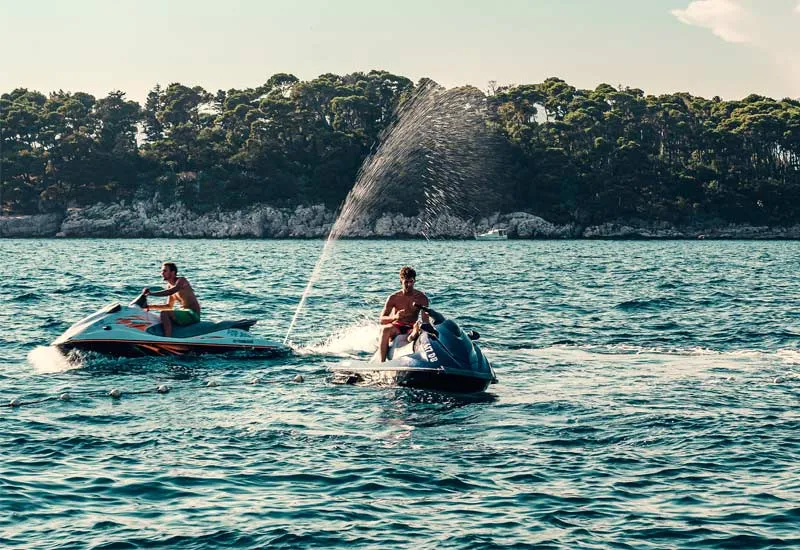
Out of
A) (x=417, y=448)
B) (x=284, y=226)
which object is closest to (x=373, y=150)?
(x=284, y=226)

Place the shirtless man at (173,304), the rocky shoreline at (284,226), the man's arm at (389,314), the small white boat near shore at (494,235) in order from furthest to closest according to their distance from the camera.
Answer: the rocky shoreline at (284,226), the small white boat near shore at (494,235), the shirtless man at (173,304), the man's arm at (389,314)

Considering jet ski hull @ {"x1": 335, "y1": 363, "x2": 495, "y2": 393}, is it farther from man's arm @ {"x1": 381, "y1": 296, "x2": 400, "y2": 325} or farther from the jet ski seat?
the jet ski seat

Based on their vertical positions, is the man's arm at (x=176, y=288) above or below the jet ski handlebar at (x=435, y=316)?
above

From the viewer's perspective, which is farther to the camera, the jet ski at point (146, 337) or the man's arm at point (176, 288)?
the man's arm at point (176, 288)

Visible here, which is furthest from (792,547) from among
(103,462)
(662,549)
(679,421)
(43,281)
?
(43,281)

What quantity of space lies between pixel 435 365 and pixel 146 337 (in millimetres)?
6601

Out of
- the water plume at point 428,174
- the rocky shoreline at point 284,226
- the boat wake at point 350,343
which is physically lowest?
the boat wake at point 350,343

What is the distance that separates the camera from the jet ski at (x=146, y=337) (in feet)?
66.0

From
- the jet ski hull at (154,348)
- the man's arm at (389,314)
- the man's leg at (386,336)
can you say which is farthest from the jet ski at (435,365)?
the jet ski hull at (154,348)

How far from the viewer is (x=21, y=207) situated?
436 feet

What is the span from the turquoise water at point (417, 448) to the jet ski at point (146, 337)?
0.30 m

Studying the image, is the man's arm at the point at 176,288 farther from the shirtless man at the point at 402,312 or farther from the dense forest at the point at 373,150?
the dense forest at the point at 373,150

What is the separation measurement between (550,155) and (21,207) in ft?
227

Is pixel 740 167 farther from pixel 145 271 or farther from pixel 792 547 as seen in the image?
pixel 792 547
